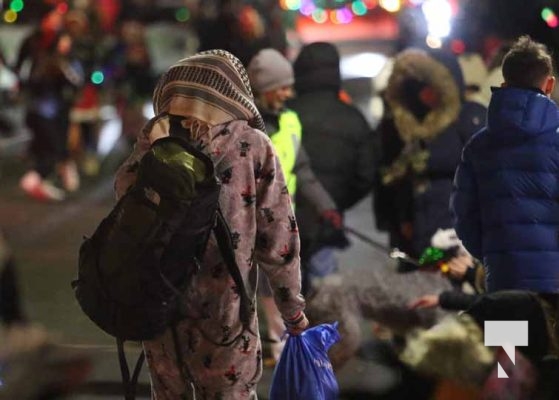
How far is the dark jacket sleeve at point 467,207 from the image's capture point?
533cm

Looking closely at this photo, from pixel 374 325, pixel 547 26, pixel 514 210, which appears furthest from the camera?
pixel 547 26

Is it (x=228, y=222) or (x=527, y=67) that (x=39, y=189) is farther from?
(x=228, y=222)

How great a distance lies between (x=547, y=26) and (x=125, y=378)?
11893 millimetres

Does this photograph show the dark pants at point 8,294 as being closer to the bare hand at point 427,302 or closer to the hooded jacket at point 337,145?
the bare hand at point 427,302

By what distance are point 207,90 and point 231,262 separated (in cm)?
56

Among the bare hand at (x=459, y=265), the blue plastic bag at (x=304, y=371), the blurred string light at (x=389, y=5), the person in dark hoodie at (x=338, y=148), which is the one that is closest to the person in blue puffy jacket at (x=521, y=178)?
the bare hand at (x=459, y=265)

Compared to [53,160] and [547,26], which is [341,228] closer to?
[53,160]

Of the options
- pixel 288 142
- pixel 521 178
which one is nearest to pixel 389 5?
pixel 288 142

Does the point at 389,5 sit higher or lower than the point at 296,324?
lower

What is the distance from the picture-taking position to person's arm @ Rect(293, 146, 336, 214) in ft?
22.7

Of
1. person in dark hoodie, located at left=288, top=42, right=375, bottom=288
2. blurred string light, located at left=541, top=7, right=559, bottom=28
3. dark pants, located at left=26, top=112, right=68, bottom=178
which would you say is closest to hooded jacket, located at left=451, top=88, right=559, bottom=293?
person in dark hoodie, located at left=288, top=42, right=375, bottom=288

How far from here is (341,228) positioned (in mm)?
7230

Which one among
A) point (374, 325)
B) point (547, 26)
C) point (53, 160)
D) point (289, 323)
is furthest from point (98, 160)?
point (289, 323)

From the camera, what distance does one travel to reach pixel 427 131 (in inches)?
291
